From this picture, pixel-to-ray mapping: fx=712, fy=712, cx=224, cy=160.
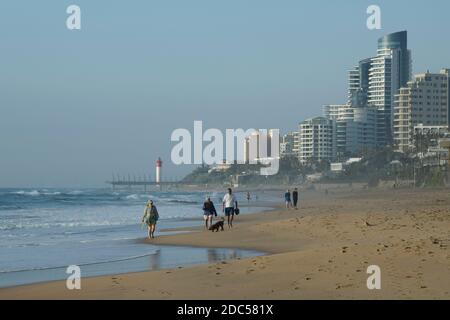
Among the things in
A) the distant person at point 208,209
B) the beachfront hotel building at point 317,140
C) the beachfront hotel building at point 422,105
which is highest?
the beachfront hotel building at point 422,105

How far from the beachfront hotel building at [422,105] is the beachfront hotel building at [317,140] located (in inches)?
925

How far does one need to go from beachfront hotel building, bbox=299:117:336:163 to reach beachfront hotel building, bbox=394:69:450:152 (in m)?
23.5

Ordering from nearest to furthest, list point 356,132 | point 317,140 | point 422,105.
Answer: point 422,105, point 356,132, point 317,140

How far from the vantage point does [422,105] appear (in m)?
163

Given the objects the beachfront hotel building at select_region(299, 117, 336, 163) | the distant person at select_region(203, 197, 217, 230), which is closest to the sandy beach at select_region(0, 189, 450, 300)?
the distant person at select_region(203, 197, 217, 230)

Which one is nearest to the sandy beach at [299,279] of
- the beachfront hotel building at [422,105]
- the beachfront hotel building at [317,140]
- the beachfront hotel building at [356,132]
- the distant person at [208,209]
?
the distant person at [208,209]

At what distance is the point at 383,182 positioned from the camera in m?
112

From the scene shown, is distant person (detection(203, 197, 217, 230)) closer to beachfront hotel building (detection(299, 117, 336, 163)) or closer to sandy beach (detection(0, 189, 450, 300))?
sandy beach (detection(0, 189, 450, 300))

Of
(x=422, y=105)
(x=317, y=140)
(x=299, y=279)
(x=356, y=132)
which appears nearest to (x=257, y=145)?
(x=317, y=140)

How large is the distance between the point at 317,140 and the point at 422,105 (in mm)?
33266

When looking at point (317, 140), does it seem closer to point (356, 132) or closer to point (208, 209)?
point (356, 132)

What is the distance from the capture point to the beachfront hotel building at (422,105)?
523ft

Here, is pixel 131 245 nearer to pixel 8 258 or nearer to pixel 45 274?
pixel 8 258

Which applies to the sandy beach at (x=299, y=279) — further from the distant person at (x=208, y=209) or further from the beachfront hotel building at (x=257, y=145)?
Result: the beachfront hotel building at (x=257, y=145)
